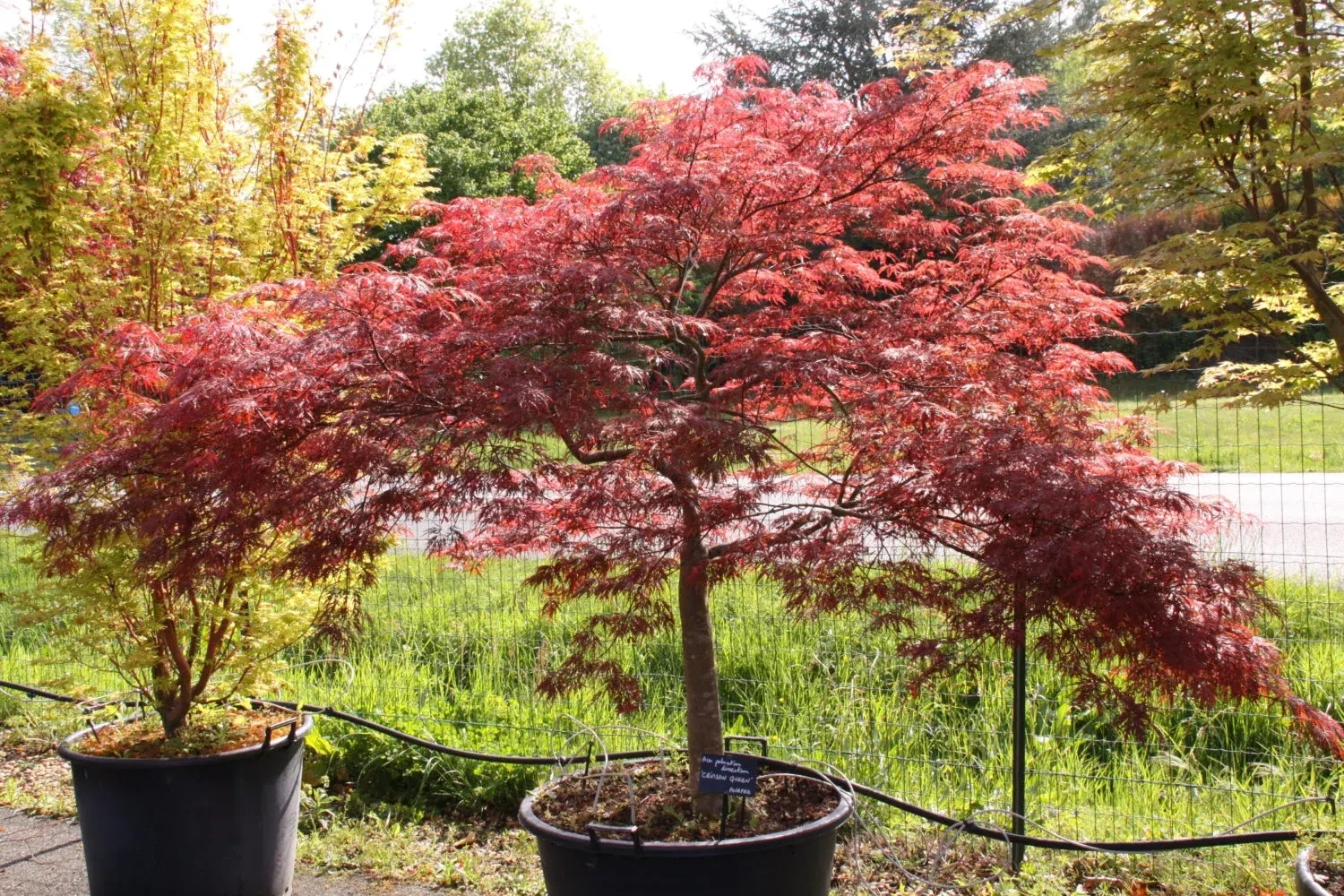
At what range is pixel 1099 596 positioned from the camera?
2291 mm

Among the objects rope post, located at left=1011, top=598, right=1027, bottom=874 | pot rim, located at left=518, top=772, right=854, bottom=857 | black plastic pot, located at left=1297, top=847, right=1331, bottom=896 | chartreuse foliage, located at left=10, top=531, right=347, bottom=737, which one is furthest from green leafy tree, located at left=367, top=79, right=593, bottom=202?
black plastic pot, located at left=1297, top=847, right=1331, bottom=896

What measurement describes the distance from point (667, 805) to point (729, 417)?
1.16m

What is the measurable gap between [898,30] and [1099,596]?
6.60 m

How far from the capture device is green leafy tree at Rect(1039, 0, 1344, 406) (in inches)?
129

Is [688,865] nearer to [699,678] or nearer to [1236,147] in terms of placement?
[699,678]

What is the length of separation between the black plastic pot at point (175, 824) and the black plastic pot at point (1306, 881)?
3.01m

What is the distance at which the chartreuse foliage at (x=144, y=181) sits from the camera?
411 cm

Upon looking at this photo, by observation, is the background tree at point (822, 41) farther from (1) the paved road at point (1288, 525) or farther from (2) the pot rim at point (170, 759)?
(2) the pot rim at point (170, 759)

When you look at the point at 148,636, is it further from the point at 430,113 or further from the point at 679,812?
the point at 430,113

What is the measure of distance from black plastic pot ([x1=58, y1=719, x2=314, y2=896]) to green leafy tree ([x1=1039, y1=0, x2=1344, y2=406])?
348 centimetres

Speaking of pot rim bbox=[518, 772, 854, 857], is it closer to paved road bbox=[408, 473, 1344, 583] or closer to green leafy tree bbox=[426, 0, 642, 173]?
paved road bbox=[408, 473, 1344, 583]

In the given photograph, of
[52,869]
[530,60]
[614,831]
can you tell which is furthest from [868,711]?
[530,60]

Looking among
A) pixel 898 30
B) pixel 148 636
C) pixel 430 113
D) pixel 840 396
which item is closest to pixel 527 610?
pixel 148 636

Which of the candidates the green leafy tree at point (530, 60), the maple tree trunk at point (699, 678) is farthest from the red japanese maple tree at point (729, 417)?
the green leafy tree at point (530, 60)
